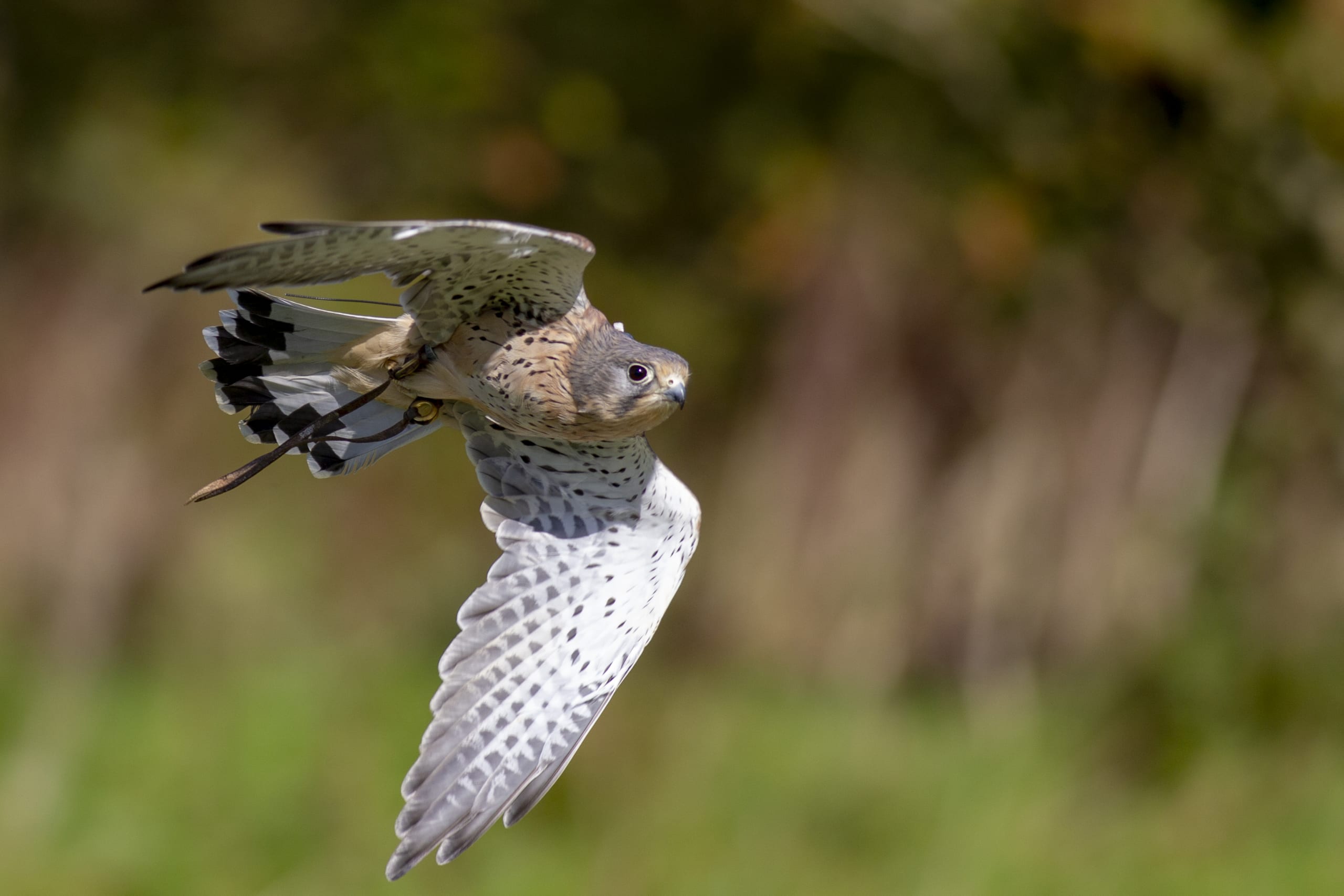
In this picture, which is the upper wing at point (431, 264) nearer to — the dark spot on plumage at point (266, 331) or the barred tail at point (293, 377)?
the barred tail at point (293, 377)

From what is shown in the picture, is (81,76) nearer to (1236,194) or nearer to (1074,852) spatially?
(1236,194)

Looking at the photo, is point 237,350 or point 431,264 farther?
point 237,350

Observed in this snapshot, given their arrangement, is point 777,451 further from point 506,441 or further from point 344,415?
point 344,415

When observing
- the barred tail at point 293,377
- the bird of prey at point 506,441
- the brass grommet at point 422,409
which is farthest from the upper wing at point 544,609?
the barred tail at point 293,377

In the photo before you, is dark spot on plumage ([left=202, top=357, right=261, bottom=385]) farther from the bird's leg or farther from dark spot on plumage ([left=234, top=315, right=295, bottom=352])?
the bird's leg

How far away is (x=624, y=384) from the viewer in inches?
128

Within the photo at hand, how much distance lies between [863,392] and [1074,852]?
9.26ft

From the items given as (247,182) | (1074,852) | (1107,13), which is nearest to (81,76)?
(247,182)

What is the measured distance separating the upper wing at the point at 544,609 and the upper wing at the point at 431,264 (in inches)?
20.6

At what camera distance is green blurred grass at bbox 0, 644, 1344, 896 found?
23.1 feet

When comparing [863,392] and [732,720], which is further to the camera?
[863,392]

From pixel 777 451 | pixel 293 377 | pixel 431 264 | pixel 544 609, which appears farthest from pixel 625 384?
pixel 777 451

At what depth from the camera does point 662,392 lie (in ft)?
10.7

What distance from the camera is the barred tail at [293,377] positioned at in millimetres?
3539
